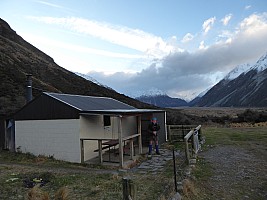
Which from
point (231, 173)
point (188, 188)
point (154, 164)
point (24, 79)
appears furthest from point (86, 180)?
point (24, 79)

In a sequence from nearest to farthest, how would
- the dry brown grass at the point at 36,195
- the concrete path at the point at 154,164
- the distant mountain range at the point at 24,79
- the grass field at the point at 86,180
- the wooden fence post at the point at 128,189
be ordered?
the wooden fence post at the point at 128,189, the dry brown grass at the point at 36,195, the grass field at the point at 86,180, the concrete path at the point at 154,164, the distant mountain range at the point at 24,79

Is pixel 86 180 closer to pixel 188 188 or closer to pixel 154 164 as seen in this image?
pixel 188 188

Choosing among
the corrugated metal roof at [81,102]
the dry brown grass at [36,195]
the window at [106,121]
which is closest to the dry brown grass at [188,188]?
the dry brown grass at [36,195]

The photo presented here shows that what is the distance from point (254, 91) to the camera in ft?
548

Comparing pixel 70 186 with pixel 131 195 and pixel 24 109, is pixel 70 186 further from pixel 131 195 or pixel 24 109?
pixel 24 109

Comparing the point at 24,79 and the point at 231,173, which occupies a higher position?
the point at 24,79

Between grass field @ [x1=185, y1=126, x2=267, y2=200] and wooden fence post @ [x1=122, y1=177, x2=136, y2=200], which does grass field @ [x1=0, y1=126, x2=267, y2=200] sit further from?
wooden fence post @ [x1=122, y1=177, x2=136, y2=200]

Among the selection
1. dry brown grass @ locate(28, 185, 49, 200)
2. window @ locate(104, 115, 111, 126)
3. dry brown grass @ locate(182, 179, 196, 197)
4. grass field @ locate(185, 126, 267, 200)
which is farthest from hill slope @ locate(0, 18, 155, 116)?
dry brown grass @ locate(182, 179, 196, 197)

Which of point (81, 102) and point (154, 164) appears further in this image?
point (81, 102)

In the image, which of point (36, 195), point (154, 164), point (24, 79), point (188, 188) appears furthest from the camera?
point (24, 79)

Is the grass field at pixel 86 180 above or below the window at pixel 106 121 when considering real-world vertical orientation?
below

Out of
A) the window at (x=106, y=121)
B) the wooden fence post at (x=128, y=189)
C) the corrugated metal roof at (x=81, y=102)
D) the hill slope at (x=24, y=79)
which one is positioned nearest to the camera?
the wooden fence post at (x=128, y=189)

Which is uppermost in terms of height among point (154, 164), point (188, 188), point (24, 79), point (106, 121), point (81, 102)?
point (24, 79)

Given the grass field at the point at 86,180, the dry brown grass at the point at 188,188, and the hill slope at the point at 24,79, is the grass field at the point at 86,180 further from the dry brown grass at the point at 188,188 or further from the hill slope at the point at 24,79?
the hill slope at the point at 24,79
